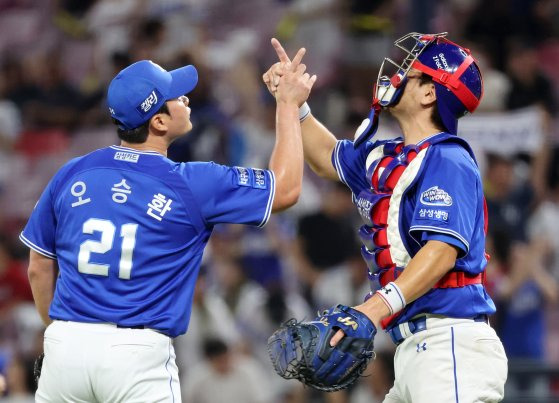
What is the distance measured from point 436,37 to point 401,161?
1.89 ft

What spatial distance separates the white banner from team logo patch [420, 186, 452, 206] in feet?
13.7

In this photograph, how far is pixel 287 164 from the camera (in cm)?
458

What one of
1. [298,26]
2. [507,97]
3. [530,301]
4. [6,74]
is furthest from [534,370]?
[6,74]

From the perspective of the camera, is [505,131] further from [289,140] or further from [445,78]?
[289,140]

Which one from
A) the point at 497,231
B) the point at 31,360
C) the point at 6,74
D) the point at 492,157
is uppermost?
the point at 6,74

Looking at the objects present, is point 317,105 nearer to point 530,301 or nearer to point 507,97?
point 507,97

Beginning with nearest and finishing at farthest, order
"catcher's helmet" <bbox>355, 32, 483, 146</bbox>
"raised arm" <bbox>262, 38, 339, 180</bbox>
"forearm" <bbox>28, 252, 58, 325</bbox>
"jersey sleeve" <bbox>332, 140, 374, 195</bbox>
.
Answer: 1. "catcher's helmet" <bbox>355, 32, 483, 146</bbox>
2. "forearm" <bbox>28, 252, 58, 325</bbox>
3. "jersey sleeve" <bbox>332, 140, 374, 195</bbox>
4. "raised arm" <bbox>262, 38, 339, 180</bbox>

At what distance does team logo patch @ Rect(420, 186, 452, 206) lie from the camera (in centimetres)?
419

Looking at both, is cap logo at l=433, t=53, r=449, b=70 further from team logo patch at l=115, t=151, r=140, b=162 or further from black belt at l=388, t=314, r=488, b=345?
team logo patch at l=115, t=151, r=140, b=162

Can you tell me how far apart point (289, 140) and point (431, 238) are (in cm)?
81

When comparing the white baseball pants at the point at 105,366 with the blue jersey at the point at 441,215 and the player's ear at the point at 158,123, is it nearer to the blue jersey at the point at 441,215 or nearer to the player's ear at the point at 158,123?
the player's ear at the point at 158,123

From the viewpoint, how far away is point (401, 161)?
4508mm

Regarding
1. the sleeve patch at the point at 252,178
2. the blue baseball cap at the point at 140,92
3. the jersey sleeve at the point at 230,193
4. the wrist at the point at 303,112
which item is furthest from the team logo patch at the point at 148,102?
the wrist at the point at 303,112

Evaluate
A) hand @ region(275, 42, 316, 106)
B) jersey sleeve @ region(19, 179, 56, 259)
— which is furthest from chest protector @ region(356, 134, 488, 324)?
jersey sleeve @ region(19, 179, 56, 259)
